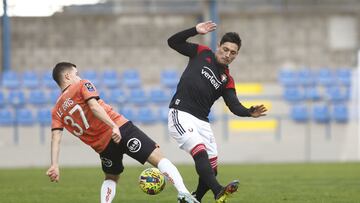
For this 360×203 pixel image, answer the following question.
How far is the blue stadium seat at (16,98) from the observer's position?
25266mm

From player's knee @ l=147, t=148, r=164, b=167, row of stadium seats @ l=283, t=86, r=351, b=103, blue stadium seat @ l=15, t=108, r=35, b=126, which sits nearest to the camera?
player's knee @ l=147, t=148, r=164, b=167

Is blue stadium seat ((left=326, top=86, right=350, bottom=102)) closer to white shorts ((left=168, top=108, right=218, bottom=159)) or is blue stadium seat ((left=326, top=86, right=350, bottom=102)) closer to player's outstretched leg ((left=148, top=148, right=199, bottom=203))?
white shorts ((left=168, top=108, right=218, bottom=159))

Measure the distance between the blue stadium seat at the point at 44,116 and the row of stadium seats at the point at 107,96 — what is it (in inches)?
12.2

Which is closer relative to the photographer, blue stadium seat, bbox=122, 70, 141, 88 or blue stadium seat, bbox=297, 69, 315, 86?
blue stadium seat, bbox=122, 70, 141, 88

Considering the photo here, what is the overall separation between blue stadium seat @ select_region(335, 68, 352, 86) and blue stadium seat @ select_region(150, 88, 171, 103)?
5434 millimetres

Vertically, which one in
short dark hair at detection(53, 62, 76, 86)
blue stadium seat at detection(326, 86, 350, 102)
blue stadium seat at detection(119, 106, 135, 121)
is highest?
short dark hair at detection(53, 62, 76, 86)

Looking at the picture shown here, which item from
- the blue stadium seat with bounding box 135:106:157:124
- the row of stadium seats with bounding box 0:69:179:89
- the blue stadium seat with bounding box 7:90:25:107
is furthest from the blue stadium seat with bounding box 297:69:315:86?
the blue stadium seat with bounding box 7:90:25:107

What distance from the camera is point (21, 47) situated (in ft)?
87.3

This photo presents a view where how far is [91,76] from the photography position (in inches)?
1005

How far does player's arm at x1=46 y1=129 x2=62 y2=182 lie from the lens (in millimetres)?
8320

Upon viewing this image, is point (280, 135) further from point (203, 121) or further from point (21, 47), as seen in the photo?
point (203, 121)

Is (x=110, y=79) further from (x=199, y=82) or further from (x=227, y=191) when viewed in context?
(x=227, y=191)

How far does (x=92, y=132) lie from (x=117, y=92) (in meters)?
16.7

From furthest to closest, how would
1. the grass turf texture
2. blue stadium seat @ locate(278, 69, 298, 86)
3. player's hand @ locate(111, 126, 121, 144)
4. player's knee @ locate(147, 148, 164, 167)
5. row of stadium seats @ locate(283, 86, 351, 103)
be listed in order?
blue stadium seat @ locate(278, 69, 298, 86)
row of stadium seats @ locate(283, 86, 351, 103)
the grass turf texture
player's knee @ locate(147, 148, 164, 167)
player's hand @ locate(111, 126, 121, 144)
